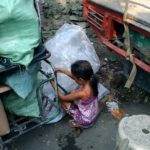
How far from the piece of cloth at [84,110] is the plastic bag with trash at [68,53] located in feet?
1.01

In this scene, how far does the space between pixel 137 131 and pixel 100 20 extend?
1.57 meters

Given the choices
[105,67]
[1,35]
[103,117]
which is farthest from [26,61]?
[105,67]

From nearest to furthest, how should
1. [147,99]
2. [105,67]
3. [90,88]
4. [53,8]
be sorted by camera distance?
[90,88], [147,99], [105,67], [53,8]

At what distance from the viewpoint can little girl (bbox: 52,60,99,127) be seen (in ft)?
10.8

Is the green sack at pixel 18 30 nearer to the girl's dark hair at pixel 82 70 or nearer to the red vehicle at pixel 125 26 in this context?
the girl's dark hair at pixel 82 70

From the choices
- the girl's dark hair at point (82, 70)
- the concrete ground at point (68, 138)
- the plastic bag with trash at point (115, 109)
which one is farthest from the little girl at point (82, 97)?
the plastic bag with trash at point (115, 109)

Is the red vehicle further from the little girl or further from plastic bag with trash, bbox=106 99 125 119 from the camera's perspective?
plastic bag with trash, bbox=106 99 125 119

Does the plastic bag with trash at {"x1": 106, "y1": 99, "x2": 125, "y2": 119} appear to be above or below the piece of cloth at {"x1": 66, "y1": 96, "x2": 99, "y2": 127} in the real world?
below

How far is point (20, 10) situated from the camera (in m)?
2.61

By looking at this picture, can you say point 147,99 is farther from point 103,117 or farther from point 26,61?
point 26,61

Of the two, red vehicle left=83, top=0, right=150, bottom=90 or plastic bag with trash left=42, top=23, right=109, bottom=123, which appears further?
plastic bag with trash left=42, top=23, right=109, bottom=123

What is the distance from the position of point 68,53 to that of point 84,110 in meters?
0.82

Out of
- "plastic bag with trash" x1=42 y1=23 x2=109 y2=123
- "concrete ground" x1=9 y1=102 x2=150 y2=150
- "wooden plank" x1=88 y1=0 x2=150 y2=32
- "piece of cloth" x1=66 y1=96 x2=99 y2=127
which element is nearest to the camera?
"wooden plank" x1=88 y1=0 x2=150 y2=32

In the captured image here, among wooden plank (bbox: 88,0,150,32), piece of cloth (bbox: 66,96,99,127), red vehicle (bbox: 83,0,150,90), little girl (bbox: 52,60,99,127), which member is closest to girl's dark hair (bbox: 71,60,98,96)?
little girl (bbox: 52,60,99,127)
